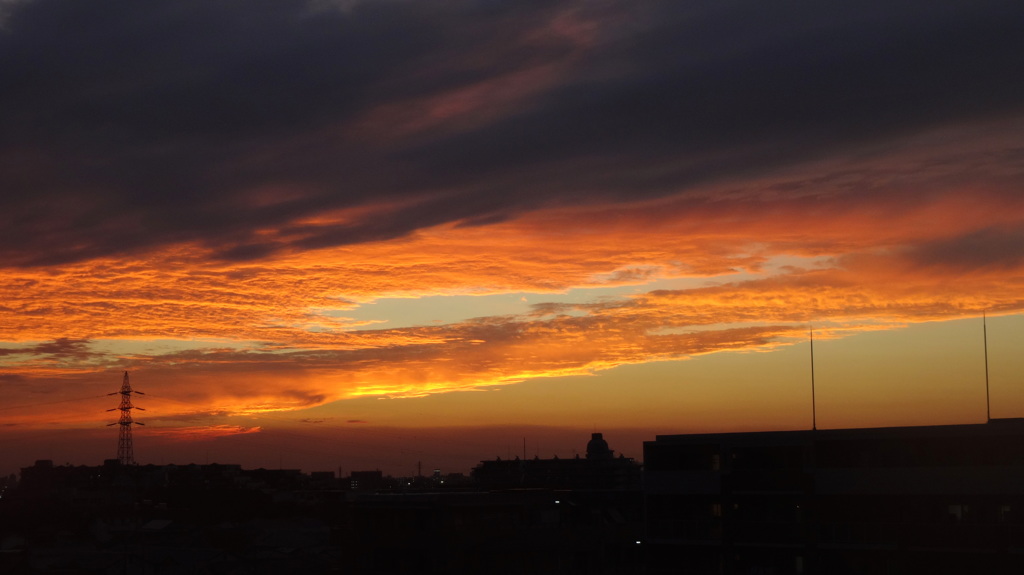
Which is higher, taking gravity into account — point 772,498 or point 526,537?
point 772,498

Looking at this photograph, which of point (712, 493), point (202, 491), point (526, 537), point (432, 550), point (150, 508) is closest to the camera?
point (712, 493)

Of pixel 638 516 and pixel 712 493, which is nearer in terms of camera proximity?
pixel 712 493

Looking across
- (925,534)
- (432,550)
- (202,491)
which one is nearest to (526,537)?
(432,550)

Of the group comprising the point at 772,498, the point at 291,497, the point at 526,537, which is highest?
the point at 772,498

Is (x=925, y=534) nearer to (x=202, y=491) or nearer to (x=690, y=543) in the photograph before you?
(x=690, y=543)

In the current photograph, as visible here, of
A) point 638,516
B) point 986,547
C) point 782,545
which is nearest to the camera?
point 986,547

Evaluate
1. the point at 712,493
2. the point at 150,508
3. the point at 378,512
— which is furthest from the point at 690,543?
the point at 150,508

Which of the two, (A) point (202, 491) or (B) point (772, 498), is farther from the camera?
(A) point (202, 491)

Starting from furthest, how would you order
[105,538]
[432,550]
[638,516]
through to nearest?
[105,538], [638,516], [432,550]

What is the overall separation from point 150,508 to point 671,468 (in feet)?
371

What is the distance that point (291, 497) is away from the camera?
528ft

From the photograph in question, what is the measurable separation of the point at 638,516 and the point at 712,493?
26732 millimetres

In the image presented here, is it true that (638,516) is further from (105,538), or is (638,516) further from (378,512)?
(105,538)

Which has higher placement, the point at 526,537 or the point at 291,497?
→ the point at 526,537
